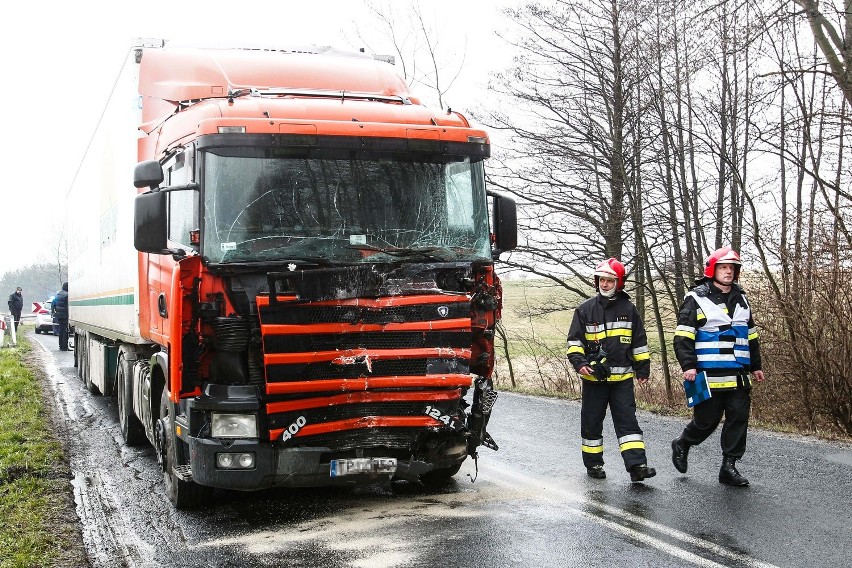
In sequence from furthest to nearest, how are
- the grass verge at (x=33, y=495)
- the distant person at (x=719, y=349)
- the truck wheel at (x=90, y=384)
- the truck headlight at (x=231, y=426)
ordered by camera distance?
the truck wheel at (x=90, y=384)
the distant person at (x=719, y=349)
the truck headlight at (x=231, y=426)
the grass verge at (x=33, y=495)

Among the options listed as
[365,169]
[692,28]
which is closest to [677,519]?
[365,169]

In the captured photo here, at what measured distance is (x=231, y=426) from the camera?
19.1 feet

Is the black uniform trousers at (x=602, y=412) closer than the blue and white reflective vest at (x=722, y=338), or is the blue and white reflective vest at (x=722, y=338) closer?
the blue and white reflective vest at (x=722, y=338)

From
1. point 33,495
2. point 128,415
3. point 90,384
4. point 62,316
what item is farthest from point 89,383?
point 62,316

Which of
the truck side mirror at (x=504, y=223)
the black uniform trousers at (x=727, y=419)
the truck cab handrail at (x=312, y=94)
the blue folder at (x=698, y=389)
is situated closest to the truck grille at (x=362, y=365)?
the truck side mirror at (x=504, y=223)

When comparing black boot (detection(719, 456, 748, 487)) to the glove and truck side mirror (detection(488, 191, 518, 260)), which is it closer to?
the glove

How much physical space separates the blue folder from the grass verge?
4.56m

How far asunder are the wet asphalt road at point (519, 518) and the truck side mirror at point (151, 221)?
1988mm

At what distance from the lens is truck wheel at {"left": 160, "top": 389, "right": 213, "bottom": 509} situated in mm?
6621

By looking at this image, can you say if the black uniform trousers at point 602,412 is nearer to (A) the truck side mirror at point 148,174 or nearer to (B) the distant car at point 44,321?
(A) the truck side mirror at point 148,174

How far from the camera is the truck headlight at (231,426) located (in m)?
5.81

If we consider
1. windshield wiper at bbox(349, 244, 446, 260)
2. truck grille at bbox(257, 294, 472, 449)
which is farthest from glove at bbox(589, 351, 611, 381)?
windshield wiper at bbox(349, 244, 446, 260)

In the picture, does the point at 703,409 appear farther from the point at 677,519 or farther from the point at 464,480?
the point at 464,480

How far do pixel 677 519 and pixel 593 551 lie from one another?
3.08ft
